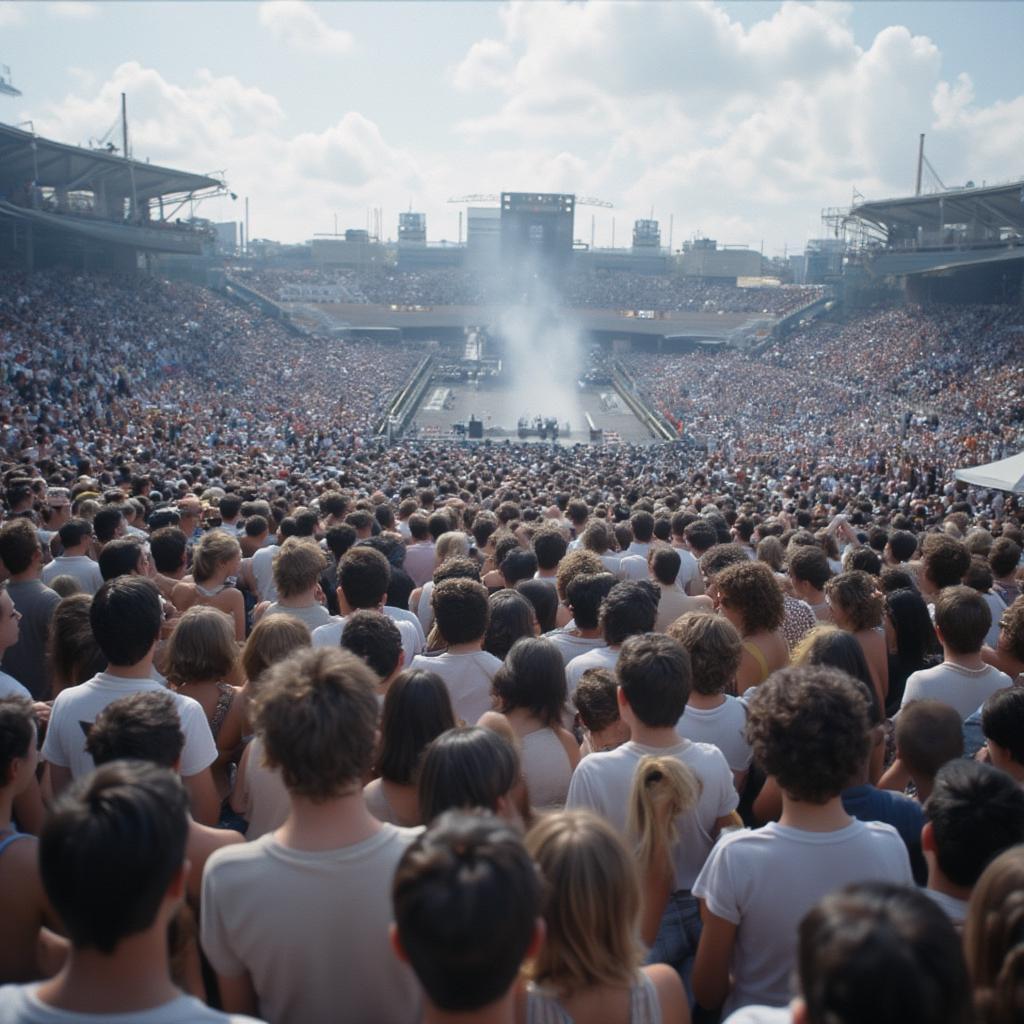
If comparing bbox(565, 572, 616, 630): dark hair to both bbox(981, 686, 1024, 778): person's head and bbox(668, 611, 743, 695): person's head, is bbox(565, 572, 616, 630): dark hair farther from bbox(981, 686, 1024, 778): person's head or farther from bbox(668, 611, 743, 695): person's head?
bbox(981, 686, 1024, 778): person's head

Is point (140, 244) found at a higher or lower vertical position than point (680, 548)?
higher

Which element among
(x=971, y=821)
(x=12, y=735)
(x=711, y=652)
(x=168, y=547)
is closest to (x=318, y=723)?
(x=12, y=735)

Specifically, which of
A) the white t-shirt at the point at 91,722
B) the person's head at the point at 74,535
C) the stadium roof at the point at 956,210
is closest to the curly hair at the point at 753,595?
the white t-shirt at the point at 91,722

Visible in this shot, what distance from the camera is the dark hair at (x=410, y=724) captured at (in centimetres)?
359

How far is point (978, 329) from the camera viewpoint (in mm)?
43938

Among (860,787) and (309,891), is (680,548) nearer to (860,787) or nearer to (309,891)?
(860,787)

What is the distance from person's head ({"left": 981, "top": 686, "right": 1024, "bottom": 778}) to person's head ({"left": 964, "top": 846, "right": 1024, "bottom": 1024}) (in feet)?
5.03

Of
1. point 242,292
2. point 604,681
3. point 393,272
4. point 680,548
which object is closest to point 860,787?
point 604,681

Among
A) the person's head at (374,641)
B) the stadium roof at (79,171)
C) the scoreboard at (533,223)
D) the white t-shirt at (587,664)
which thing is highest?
the scoreboard at (533,223)

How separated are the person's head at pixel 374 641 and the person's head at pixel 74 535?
11.9 ft

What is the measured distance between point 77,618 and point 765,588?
365 centimetres

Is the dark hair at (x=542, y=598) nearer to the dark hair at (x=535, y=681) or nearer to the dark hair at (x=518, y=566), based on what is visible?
the dark hair at (x=518, y=566)

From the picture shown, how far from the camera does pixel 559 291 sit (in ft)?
278

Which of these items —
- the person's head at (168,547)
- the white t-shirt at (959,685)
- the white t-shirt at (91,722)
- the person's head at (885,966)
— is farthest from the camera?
the person's head at (168,547)
